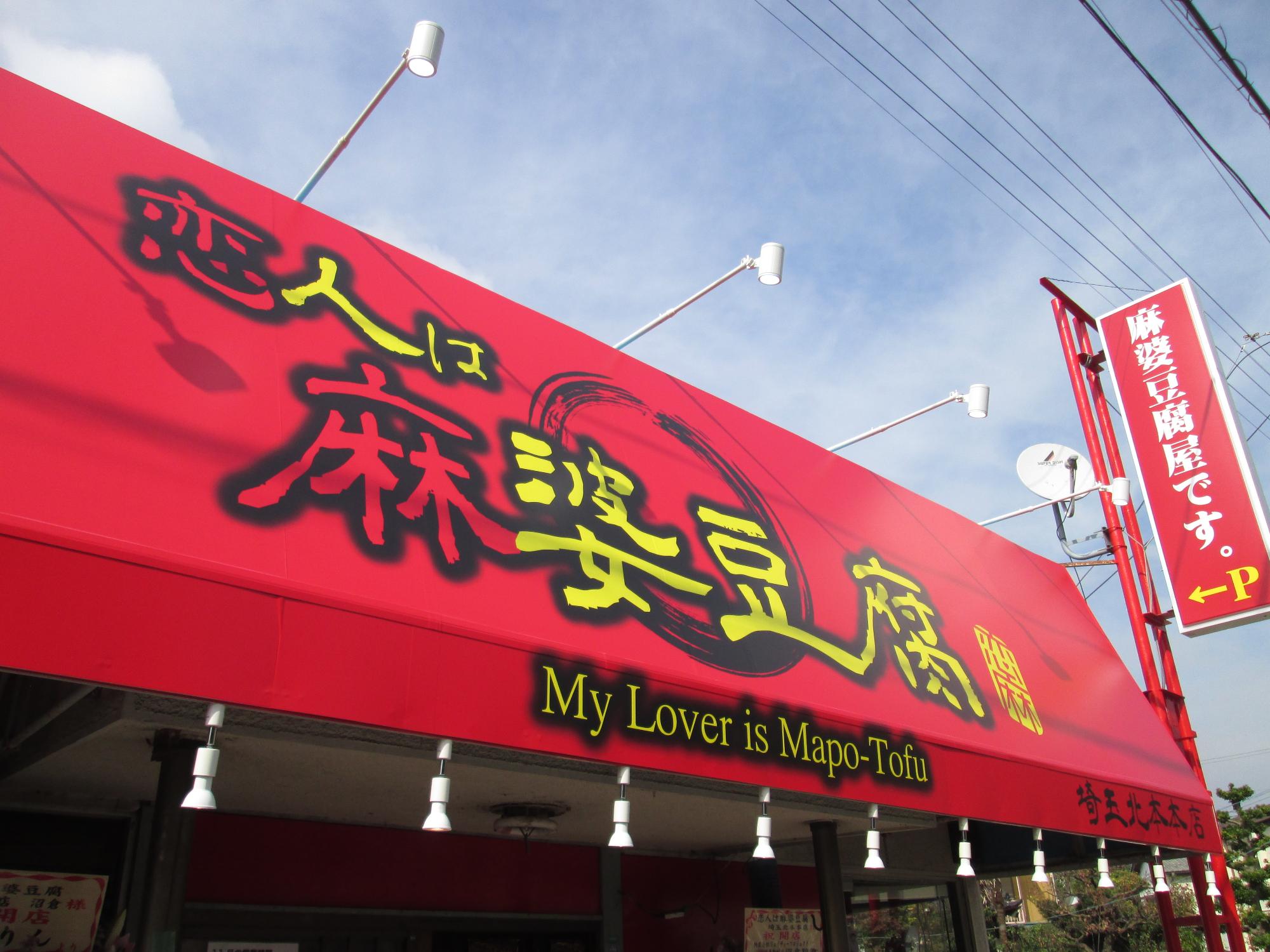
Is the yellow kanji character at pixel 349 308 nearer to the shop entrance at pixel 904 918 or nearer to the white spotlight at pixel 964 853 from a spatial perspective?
the white spotlight at pixel 964 853

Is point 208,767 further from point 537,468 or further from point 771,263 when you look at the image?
point 771,263

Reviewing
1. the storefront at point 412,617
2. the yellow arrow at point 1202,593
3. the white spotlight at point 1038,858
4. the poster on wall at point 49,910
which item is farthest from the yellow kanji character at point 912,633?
the poster on wall at point 49,910

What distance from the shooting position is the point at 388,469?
4316 millimetres

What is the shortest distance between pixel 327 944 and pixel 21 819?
195 cm

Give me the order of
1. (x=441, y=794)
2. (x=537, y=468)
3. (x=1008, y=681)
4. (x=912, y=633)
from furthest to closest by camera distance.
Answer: (x=1008, y=681)
(x=912, y=633)
(x=537, y=468)
(x=441, y=794)

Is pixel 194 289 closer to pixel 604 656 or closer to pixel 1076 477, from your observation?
pixel 604 656

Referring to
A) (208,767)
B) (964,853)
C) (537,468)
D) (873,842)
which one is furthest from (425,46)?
(964,853)

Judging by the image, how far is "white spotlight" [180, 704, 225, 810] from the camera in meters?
3.22

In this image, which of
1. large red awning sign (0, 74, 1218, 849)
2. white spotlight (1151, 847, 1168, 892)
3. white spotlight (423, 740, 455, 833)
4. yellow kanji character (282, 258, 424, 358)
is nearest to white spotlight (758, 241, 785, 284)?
large red awning sign (0, 74, 1218, 849)

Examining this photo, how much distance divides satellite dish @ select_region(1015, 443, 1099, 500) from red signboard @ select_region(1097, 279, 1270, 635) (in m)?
1.23

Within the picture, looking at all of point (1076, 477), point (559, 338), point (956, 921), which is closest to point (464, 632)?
point (559, 338)

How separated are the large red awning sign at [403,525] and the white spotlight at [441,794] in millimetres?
123

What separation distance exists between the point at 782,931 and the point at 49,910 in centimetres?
513

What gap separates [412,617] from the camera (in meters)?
3.74
